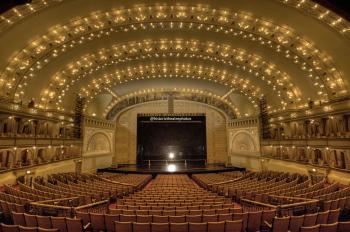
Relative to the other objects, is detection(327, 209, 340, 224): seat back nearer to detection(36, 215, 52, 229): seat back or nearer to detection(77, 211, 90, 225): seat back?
detection(77, 211, 90, 225): seat back

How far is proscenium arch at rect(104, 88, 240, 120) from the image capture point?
3306 cm

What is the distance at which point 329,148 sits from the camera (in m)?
18.3

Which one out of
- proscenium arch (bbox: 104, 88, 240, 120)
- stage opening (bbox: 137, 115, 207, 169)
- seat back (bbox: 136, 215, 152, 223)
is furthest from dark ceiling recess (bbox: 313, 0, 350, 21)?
stage opening (bbox: 137, 115, 207, 169)

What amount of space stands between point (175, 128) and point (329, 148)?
70.7 feet

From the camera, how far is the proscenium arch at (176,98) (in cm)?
3306

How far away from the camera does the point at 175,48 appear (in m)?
22.4

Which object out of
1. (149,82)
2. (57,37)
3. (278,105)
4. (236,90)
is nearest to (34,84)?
(57,37)

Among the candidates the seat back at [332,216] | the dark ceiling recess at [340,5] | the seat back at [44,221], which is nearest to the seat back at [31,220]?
the seat back at [44,221]

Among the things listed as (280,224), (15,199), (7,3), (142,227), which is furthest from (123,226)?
(7,3)

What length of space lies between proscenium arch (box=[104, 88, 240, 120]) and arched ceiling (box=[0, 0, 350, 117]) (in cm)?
411

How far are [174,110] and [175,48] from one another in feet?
44.1

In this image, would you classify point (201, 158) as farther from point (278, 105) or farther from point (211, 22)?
point (211, 22)

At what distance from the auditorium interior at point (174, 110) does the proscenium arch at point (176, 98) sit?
0.16 m

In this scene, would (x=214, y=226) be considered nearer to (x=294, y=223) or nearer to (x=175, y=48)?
(x=294, y=223)
